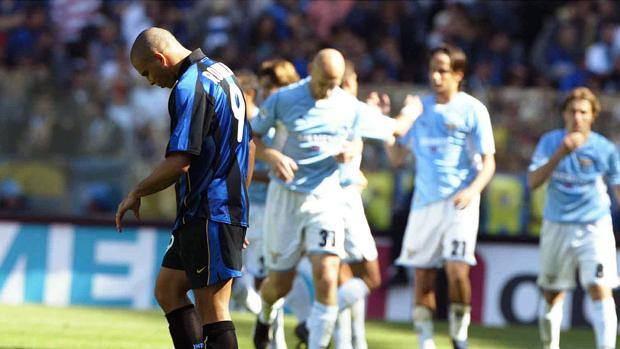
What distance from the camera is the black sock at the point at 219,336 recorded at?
6668mm

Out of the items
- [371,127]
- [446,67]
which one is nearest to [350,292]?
[371,127]

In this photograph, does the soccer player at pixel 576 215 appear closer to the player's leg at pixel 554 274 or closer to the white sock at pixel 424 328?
the player's leg at pixel 554 274

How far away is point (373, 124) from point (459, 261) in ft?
3.69

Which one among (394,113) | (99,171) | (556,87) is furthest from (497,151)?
(99,171)

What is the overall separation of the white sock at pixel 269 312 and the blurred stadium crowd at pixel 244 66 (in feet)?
15.7

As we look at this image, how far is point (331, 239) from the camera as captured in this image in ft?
28.3

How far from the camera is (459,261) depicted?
906cm

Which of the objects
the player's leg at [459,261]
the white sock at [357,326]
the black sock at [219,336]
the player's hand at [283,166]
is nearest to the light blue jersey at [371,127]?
the player's leg at [459,261]

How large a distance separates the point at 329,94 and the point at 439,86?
0.92 metres

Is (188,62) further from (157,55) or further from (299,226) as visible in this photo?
(299,226)

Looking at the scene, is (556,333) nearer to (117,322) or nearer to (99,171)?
(117,322)

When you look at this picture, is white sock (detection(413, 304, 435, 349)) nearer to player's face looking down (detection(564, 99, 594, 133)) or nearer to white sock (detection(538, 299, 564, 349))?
white sock (detection(538, 299, 564, 349))

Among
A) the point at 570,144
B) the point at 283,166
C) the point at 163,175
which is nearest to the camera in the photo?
the point at 163,175

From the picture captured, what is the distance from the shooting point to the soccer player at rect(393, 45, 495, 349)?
906 cm
